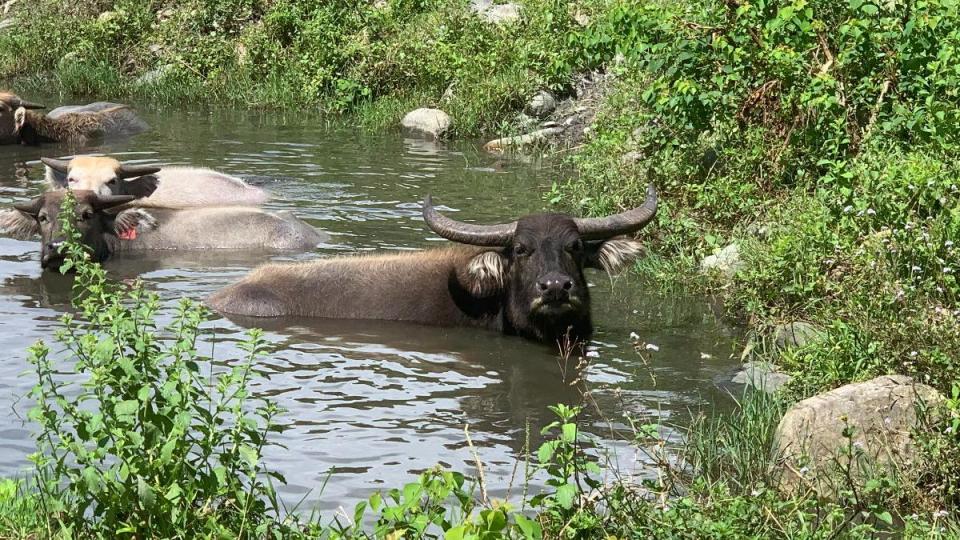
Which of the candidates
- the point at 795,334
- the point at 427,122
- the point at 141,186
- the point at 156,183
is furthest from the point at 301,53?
the point at 795,334

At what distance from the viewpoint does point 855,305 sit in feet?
19.4

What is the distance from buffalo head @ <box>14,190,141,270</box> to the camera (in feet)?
28.9

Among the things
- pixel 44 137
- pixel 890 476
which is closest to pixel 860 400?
pixel 890 476

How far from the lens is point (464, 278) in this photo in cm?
773

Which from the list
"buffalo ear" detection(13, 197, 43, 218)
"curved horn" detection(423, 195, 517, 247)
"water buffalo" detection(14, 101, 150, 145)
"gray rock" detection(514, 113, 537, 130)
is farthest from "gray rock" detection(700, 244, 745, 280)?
"water buffalo" detection(14, 101, 150, 145)

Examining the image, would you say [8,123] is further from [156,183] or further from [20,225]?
[20,225]

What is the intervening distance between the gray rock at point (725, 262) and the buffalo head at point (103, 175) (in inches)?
180

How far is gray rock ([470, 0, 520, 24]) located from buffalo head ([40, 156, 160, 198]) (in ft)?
19.2

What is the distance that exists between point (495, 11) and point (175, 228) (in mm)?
7302

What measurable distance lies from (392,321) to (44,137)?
8.37 metres

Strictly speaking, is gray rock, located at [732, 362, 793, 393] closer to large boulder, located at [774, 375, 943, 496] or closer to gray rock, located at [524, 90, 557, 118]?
large boulder, located at [774, 375, 943, 496]

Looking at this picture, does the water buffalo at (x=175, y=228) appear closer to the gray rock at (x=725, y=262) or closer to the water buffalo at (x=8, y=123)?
the gray rock at (x=725, y=262)

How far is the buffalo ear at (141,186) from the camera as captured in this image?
35.1 feet

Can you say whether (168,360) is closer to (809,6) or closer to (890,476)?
(890,476)
